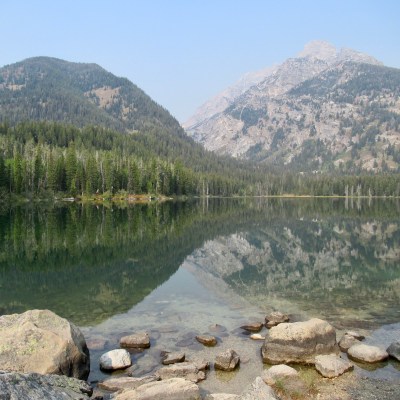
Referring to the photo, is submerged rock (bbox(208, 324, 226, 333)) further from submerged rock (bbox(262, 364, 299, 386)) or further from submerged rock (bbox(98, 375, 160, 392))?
submerged rock (bbox(98, 375, 160, 392))

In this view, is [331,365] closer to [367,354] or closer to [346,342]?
[367,354]

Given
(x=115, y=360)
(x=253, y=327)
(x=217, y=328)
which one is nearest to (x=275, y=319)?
(x=253, y=327)

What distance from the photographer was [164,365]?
1767 cm

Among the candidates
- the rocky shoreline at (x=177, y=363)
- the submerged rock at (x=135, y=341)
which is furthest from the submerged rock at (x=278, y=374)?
the submerged rock at (x=135, y=341)

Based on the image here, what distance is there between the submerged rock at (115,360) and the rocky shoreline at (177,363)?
45mm

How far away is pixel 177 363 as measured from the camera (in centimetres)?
1722

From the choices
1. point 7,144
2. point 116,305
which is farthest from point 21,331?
point 7,144

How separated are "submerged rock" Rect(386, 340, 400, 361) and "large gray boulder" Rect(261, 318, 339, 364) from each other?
96.9 inches

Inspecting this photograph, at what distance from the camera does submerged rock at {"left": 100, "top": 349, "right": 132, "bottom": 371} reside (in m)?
17.1

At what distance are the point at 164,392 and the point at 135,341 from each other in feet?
22.1

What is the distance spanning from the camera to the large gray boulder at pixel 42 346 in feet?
46.2

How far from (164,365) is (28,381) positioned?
8.61 m

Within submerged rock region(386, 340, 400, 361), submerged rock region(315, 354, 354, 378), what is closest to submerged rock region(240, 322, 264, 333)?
submerged rock region(315, 354, 354, 378)

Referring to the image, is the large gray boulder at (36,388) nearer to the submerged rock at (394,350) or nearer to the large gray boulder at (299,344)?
the large gray boulder at (299,344)
